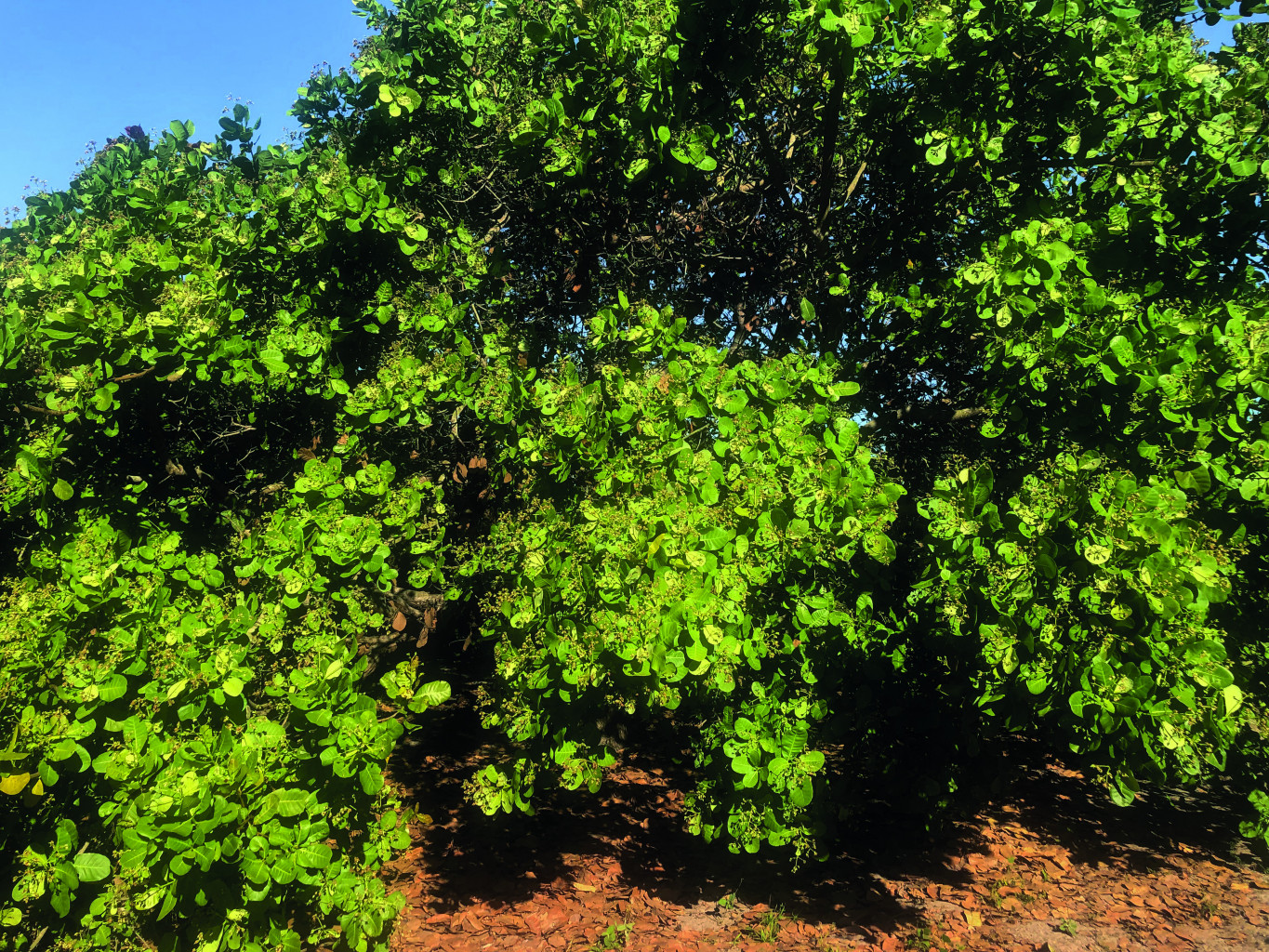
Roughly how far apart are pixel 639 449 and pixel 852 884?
10.6 ft

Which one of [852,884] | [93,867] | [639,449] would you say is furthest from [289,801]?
[852,884]

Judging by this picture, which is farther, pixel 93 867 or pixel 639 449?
pixel 639 449

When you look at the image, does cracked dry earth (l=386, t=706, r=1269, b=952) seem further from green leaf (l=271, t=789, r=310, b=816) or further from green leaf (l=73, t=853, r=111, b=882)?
green leaf (l=73, t=853, r=111, b=882)

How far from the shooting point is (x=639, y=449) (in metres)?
3.89

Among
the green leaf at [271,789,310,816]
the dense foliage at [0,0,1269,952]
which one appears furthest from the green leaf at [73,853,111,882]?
the green leaf at [271,789,310,816]

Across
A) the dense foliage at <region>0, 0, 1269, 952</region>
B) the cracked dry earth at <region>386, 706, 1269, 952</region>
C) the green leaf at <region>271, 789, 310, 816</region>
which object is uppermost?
the dense foliage at <region>0, 0, 1269, 952</region>

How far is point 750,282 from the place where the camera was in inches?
239

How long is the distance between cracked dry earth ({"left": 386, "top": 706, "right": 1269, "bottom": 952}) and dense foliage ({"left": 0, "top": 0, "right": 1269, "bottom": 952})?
64 centimetres

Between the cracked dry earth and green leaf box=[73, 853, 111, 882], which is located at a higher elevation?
green leaf box=[73, 853, 111, 882]

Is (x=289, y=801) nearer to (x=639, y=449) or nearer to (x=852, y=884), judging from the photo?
(x=639, y=449)

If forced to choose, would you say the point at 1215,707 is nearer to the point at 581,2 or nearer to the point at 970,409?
the point at 970,409

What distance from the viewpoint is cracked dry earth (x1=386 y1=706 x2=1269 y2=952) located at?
4.40 meters

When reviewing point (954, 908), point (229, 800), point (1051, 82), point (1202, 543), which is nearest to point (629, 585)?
point (229, 800)

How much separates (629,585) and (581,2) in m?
3.22
